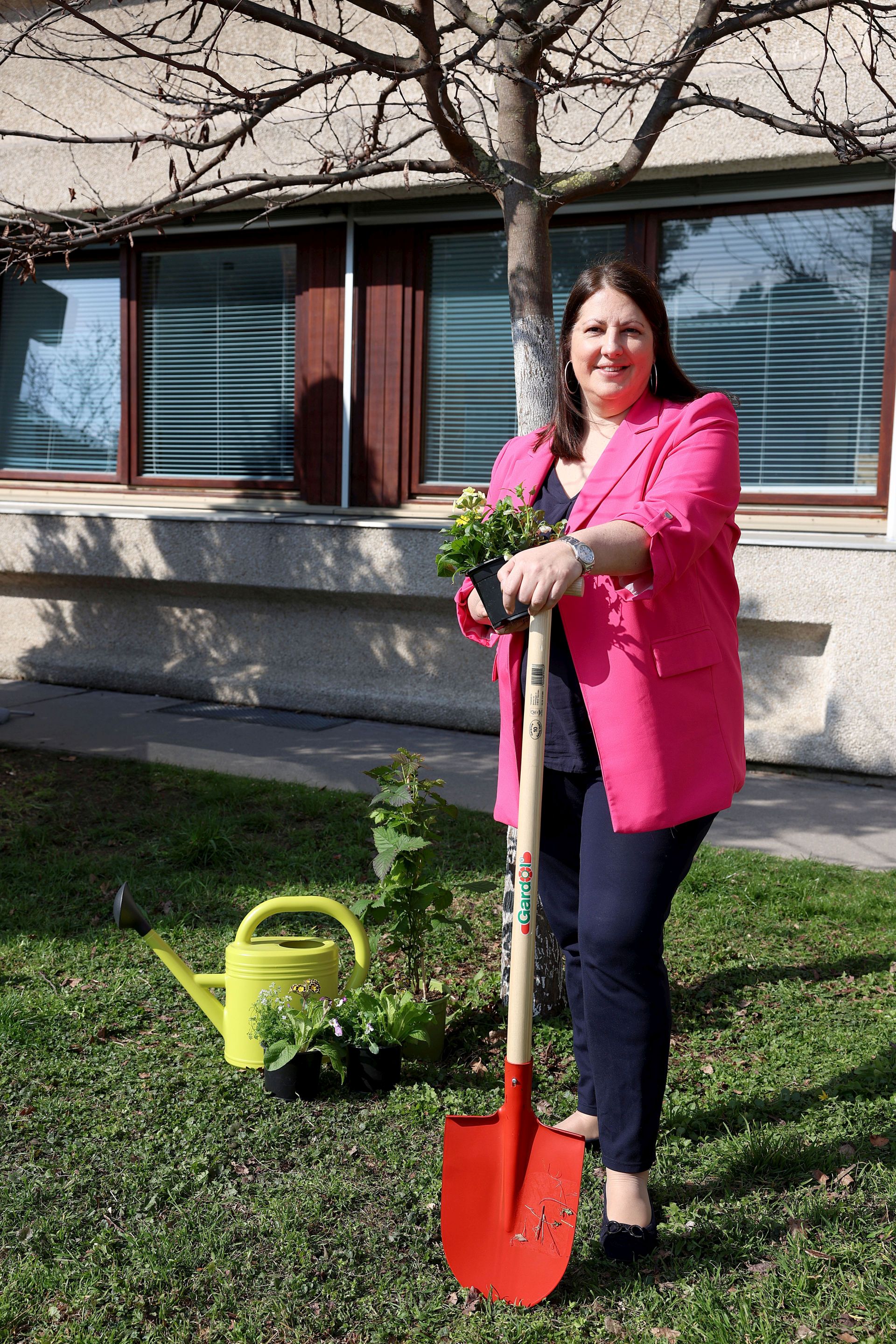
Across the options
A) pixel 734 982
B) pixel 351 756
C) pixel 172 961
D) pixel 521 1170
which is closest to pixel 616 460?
pixel 521 1170

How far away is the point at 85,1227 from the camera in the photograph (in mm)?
2598

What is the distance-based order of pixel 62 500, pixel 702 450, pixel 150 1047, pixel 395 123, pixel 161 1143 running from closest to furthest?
pixel 702 450, pixel 161 1143, pixel 150 1047, pixel 395 123, pixel 62 500

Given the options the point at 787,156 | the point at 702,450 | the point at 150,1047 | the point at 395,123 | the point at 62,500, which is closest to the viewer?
the point at 702,450

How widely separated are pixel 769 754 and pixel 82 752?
13.1 feet

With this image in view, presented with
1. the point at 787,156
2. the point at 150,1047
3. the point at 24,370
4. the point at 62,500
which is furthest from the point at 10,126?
the point at 150,1047

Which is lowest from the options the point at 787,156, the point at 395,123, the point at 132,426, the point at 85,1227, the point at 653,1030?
the point at 85,1227

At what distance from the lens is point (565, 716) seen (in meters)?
2.51

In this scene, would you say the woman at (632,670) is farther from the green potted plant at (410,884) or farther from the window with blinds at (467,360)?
the window with blinds at (467,360)

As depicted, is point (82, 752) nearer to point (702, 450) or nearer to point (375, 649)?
point (375, 649)

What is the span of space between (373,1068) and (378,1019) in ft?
0.43

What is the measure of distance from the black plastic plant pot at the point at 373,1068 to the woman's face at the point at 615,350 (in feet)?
5.97

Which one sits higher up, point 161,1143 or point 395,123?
point 395,123

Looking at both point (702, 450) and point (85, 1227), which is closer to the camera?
point (702, 450)

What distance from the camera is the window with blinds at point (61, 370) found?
953cm
